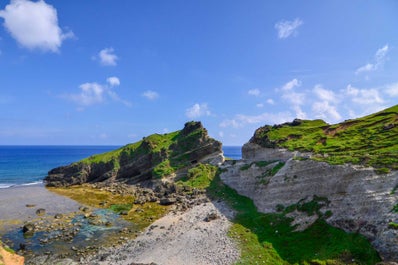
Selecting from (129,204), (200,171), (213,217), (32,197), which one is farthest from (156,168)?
(213,217)

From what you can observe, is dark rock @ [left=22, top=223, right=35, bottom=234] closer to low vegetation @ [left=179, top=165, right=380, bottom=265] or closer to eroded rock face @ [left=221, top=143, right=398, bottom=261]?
low vegetation @ [left=179, top=165, right=380, bottom=265]

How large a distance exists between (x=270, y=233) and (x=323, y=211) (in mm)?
6890

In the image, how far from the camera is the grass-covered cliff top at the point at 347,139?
36781 millimetres

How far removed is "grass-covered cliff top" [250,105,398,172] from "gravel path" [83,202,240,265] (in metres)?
18.4

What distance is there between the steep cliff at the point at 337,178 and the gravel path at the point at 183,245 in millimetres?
8832

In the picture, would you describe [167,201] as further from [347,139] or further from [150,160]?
[347,139]

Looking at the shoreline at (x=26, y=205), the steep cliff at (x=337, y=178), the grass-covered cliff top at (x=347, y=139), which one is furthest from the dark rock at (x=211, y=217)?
the shoreline at (x=26, y=205)

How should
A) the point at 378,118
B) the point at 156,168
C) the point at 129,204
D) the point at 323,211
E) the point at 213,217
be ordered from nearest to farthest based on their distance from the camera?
the point at 323,211
the point at 213,217
the point at 378,118
the point at 129,204
the point at 156,168

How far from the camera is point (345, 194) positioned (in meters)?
33.5

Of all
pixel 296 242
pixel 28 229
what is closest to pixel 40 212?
pixel 28 229

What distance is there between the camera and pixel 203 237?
119 feet

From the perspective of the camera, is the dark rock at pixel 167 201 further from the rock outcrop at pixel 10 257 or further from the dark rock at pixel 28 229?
the rock outcrop at pixel 10 257

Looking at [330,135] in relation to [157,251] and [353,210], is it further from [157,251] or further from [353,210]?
[157,251]

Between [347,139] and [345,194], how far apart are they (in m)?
20.0
